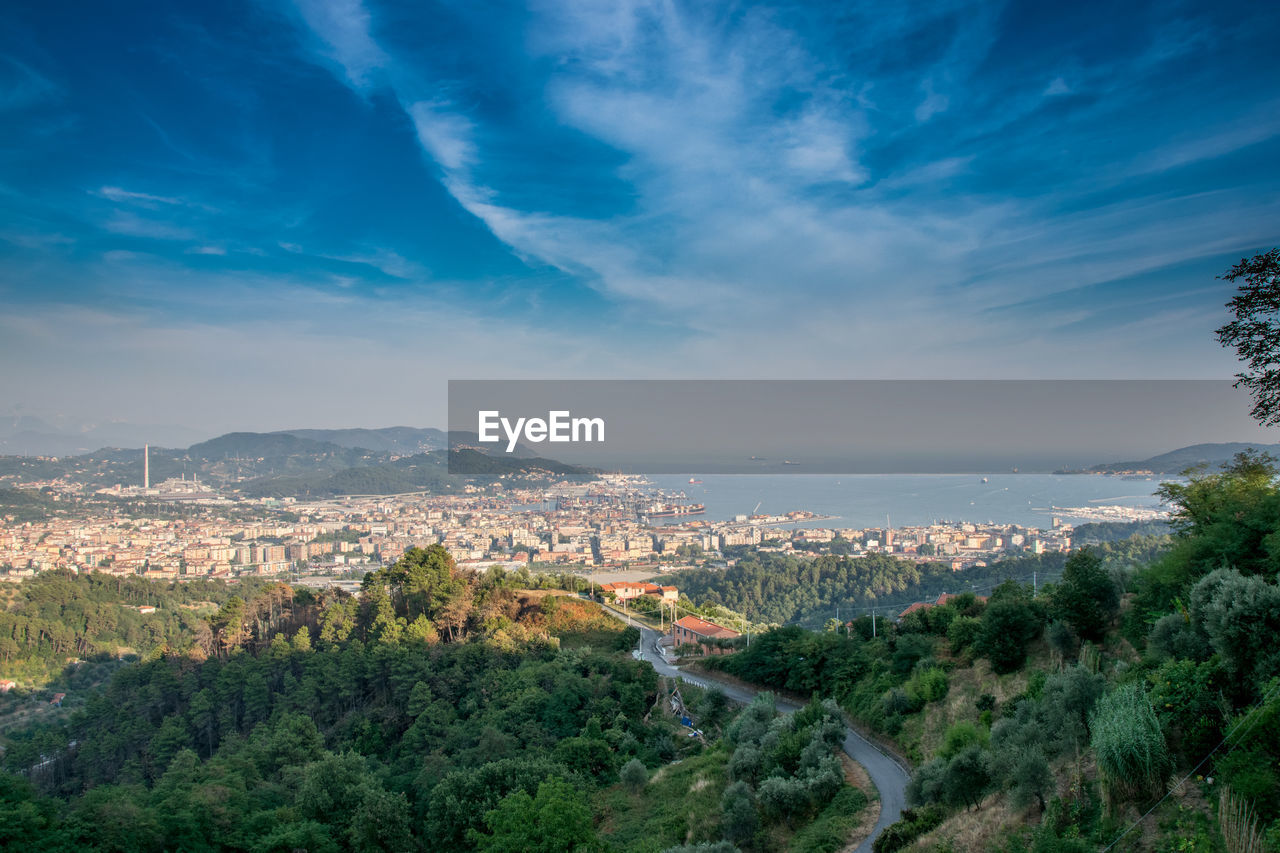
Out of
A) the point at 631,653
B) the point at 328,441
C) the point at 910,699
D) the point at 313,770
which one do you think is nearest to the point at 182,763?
the point at 313,770

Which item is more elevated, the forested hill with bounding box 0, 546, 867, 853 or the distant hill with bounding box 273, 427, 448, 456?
the distant hill with bounding box 273, 427, 448, 456

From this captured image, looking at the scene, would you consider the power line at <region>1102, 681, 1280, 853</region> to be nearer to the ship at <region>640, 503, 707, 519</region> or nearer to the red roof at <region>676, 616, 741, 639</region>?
the red roof at <region>676, 616, 741, 639</region>

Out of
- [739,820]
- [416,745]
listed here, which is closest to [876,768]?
[739,820]

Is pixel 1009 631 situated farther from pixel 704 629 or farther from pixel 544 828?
pixel 704 629

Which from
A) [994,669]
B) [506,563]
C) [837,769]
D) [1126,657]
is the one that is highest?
[1126,657]

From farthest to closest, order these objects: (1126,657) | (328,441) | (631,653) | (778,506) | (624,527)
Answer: (328,441)
(778,506)
(624,527)
(631,653)
(1126,657)

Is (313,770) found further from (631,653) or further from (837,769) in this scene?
(631,653)

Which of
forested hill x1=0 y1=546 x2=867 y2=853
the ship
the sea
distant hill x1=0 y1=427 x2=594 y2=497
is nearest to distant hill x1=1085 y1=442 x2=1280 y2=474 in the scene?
the sea
